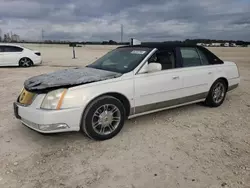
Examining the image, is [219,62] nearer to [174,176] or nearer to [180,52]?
[180,52]

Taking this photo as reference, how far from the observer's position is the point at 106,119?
3.91m

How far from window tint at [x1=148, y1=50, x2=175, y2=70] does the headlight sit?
1.80 meters

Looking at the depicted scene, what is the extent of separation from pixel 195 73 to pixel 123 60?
1517 millimetres

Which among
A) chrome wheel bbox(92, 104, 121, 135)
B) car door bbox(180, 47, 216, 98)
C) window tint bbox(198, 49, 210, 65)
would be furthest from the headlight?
window tint bbox(198, 49, 210, 65)

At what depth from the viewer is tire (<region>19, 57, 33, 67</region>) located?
14798 mm

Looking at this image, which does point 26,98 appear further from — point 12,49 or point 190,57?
point 12,49

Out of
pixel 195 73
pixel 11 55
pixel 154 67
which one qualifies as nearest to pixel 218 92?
pixel 195 73

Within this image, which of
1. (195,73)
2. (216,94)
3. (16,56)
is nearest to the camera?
(195,73)

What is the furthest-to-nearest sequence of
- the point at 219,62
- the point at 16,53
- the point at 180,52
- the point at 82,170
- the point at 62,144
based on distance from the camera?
the point at 16,53, the point at 219,62, the point at 180,52, the point at 62,144, the point at 82,170

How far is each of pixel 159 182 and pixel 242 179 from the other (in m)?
0.95

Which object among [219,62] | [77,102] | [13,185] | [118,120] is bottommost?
[13,185]

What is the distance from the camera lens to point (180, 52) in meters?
4.98

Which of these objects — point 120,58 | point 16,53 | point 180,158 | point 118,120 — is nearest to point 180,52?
point 120,58

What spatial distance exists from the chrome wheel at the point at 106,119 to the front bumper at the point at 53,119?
0.29 m
